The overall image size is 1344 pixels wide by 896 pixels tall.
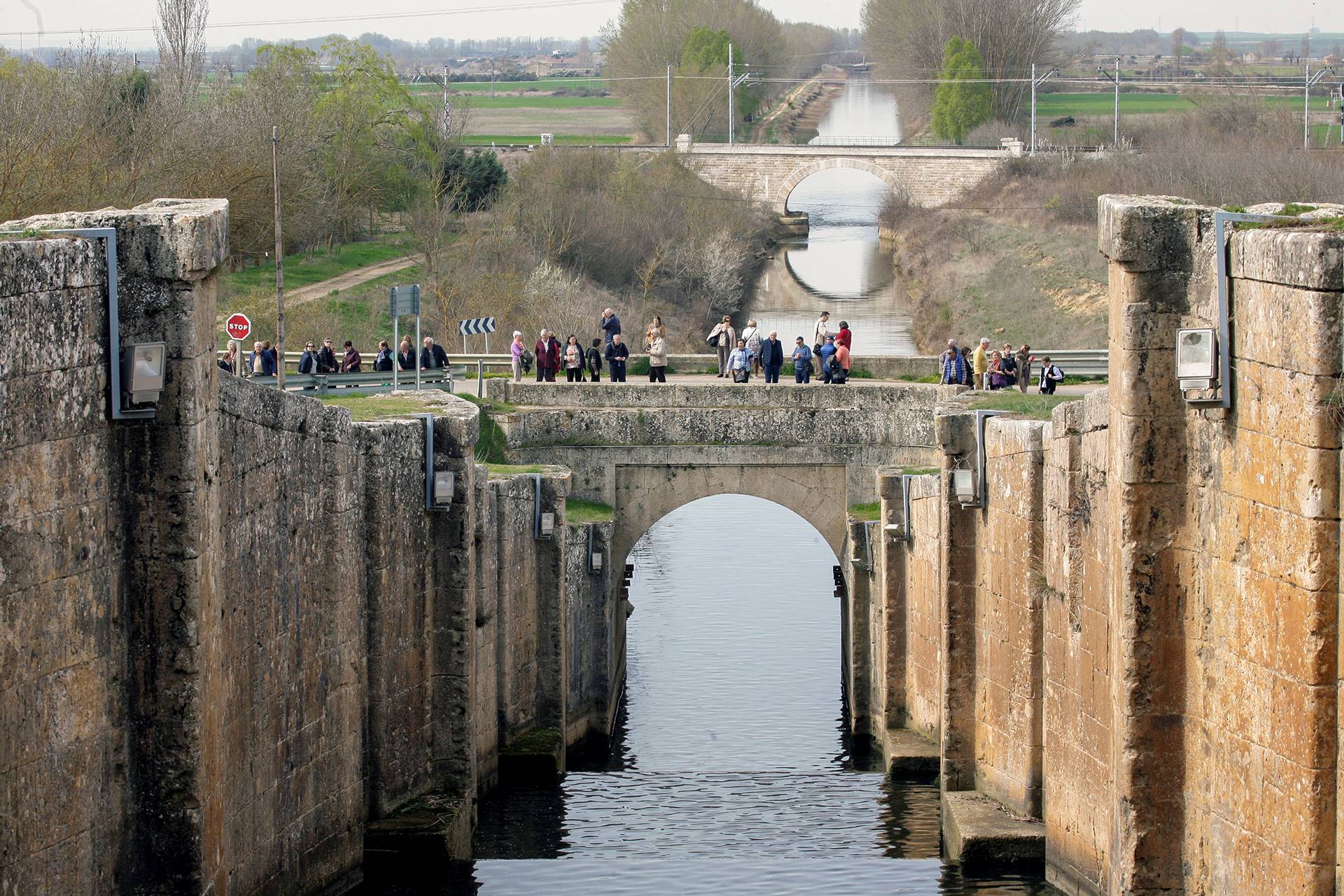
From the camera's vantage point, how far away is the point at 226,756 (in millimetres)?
13648

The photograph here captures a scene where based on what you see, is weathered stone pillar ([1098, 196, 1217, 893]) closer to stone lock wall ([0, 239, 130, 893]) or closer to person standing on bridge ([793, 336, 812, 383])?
stone lock wall ([0, 239, 130, 893])

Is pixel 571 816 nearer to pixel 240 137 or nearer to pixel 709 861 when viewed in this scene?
pixel 709 861

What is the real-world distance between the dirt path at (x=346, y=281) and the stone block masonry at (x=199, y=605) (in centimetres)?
2961

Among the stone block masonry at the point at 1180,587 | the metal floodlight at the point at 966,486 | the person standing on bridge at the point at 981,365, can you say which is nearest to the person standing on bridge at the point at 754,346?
the person standing on bridge at the point at 981,365

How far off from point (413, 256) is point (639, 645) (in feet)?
88.5

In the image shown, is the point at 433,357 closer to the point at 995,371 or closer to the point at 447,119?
the point at 995,371

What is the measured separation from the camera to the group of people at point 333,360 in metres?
27.9

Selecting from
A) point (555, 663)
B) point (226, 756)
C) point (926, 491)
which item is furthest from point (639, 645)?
point (226, 756)

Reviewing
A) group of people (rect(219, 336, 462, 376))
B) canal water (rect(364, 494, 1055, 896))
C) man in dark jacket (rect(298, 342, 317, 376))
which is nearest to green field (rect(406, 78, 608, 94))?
→ canal water (rect(364, 494, 1055, 896))

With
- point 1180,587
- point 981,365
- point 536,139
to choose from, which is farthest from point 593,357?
point 536,139

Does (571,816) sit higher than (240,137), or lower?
lower

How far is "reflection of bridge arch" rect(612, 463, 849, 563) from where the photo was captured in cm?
2909

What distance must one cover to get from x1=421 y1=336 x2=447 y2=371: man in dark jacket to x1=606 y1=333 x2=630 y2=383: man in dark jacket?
2.70 meters

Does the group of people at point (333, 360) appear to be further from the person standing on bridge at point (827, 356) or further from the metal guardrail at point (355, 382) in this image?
the person standing on bridge at point (827, 356)
